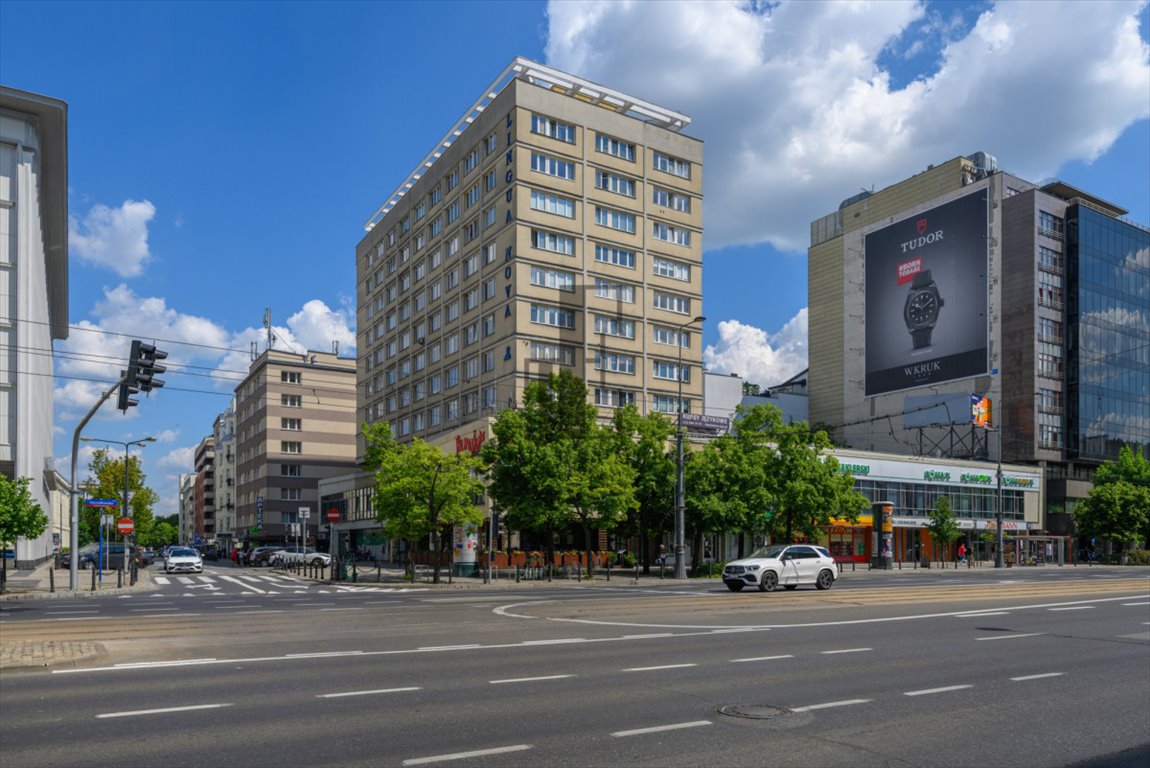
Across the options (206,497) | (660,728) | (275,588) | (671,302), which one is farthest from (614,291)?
(206,497)

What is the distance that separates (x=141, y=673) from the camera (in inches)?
490

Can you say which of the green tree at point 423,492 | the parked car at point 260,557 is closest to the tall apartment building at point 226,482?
the parked car at point 260,557

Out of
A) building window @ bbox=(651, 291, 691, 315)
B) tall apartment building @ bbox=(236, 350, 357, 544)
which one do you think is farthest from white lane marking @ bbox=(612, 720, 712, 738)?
tall apartment building @ bbox=(236, 350, 357, 544)

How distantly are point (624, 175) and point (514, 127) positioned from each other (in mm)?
9925

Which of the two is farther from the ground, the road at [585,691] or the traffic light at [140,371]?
the traffic light at [140,371]

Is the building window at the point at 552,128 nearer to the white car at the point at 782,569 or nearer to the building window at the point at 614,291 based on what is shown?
the building window at the point at 614,291

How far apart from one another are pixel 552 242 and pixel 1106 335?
62423 mm

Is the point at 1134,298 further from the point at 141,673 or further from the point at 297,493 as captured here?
the point at 141,673

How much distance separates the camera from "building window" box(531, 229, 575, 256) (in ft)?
216

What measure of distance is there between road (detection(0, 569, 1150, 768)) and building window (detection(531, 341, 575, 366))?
144ft

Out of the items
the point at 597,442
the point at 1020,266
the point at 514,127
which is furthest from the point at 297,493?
the point at 1020,266

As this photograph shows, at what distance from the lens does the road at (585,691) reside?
826 centimetres

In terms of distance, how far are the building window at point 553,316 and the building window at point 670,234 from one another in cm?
1059

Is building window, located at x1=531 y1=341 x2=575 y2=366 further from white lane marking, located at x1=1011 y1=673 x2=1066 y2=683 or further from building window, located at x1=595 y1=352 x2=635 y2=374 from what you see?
white lane marking, located at x1=1011 y1=673 x2=1066 y2=683
